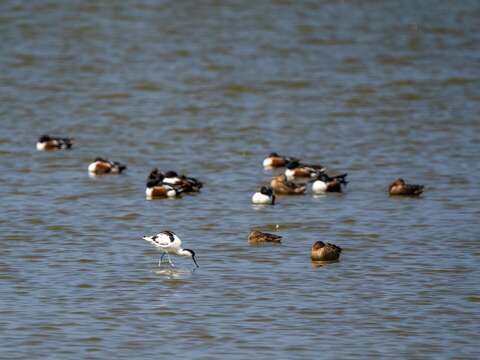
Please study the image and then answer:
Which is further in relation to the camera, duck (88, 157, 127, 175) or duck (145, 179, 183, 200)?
duck (88, 157, 127, 175)

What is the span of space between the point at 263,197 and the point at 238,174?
11.3 ft

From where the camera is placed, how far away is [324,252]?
1623 centimetres

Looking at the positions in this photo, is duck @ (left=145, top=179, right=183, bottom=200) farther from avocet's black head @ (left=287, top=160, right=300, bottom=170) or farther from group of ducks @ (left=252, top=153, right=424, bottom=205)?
avocet's black head @ (left=287, top=160, right=300, bottom=170)

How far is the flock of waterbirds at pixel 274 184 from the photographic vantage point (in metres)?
17.5

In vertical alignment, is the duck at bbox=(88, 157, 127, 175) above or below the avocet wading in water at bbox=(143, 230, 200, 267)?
above

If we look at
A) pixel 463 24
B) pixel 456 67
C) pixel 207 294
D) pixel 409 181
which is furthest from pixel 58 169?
pixel 463 24

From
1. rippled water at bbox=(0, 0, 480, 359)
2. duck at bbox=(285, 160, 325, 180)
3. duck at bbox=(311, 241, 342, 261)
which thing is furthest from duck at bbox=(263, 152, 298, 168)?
duck at bbox=(311, 241, 342, 261)

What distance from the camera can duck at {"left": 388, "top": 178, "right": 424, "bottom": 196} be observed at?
21484mm

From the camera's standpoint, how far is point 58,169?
2509 centimetres

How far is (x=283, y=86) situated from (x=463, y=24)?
507 inches

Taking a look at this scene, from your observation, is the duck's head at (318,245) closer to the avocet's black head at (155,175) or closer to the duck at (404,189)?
the duck at (404,189)

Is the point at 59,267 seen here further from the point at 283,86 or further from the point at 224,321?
the point at 283,86

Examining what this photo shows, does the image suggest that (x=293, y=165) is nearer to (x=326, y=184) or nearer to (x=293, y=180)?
(x=293, y=180)

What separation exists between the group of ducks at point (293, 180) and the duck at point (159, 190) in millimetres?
1647
